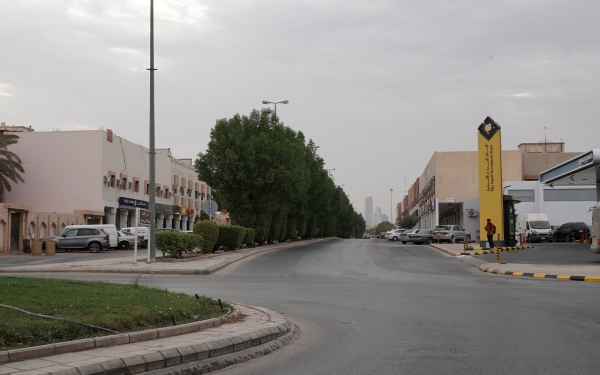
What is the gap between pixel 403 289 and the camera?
56.3ft

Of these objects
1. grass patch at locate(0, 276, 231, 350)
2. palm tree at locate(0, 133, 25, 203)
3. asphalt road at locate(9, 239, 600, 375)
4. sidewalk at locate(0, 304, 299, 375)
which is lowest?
asphalt road at locate(9, 239, 600, 375)

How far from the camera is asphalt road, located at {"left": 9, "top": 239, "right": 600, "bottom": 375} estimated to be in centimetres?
771

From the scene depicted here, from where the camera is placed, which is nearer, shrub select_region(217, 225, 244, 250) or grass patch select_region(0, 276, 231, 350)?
grass patch select_region(0, 276, 231, 350)

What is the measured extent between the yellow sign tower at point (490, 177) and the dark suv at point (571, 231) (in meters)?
16.8

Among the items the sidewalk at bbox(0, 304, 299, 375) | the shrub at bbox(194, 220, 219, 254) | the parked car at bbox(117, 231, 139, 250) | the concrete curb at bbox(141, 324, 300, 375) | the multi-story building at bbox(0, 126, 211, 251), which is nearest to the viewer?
the sidewalk at bbox(0, 304, 299, 375)

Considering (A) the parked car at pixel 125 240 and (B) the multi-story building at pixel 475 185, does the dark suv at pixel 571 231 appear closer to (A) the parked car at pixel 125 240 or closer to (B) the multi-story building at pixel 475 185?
(B) the multi-story building at pixel 475 185

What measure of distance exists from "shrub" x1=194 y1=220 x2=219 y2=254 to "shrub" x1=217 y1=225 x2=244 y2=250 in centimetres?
291

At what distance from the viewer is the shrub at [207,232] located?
3309 centimetres

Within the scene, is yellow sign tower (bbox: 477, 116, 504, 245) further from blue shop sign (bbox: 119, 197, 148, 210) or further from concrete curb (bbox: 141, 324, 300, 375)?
blue shop sign (bbox: 119, 197, 148, 210)

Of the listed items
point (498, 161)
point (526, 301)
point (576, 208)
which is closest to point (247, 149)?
point (498, 161)

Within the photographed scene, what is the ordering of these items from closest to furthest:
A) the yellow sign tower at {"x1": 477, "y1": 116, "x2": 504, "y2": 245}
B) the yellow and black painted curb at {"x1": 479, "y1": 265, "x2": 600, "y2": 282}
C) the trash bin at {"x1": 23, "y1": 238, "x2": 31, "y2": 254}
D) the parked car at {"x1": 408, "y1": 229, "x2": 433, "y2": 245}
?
the yellow and black painted curb at {"x1": 479, "y1": 265, "x2": 600, "y2": 282}
the yellow sign tower at {"x1": 477, "y1": 116, "x2": 504, "y2": 245}
the trash bin at {"x1": 23, "y1": 238, "x2": 31, "y2": 254}
the parked car at {"x1": 408, "y1": 229, "x2": 433, "y2": 245}

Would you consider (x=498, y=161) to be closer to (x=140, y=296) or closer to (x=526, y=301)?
(x=526, y=301)

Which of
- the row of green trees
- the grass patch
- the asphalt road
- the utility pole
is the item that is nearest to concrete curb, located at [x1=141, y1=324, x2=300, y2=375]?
the asphalt road

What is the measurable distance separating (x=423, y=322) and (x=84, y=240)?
113 feet
